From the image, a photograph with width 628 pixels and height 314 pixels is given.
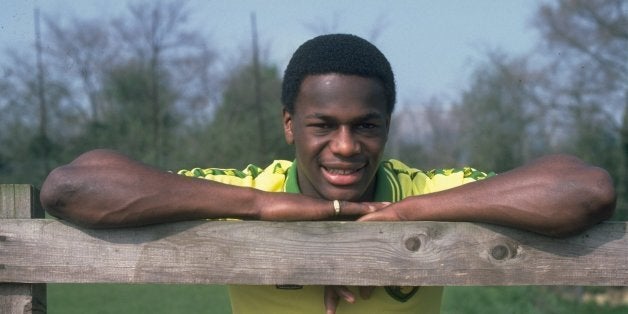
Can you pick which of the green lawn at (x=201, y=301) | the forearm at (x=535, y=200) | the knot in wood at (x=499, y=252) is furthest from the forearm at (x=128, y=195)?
the green lawn at (x=201, y=301)

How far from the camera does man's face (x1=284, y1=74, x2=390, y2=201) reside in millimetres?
2586

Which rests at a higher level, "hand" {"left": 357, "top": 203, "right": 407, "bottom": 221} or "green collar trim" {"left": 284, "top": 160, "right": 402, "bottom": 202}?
"hand" {"left": 357, "top": 203, "right": 407, "bottom": 221}

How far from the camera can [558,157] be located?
2355 millimetres

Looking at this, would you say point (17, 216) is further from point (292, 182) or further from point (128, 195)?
point (292, 182)

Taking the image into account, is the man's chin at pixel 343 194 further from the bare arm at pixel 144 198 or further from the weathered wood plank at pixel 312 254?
the weathered wood plank at pixel 312 254

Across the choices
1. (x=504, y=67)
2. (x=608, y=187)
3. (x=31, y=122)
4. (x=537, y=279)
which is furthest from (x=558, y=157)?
(x=31, y=122)

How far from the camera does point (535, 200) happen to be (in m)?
2.22

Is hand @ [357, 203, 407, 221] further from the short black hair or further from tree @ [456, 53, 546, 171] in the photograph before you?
tree @ [456, 53, 546, 171]

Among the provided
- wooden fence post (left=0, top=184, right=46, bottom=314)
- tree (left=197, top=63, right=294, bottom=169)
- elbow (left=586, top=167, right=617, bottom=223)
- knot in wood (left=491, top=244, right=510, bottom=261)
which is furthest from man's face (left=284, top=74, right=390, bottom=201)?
tree (left=197, top=63, right=294, bottom=169)

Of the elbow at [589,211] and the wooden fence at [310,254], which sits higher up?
the elbow at [589,211]

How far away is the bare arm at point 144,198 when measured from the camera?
223 centimetres

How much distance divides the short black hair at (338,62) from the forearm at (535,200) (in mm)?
472

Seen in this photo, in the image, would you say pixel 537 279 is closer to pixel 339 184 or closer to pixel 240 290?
pixel 339 184

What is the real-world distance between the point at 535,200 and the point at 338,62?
28.6 inches
